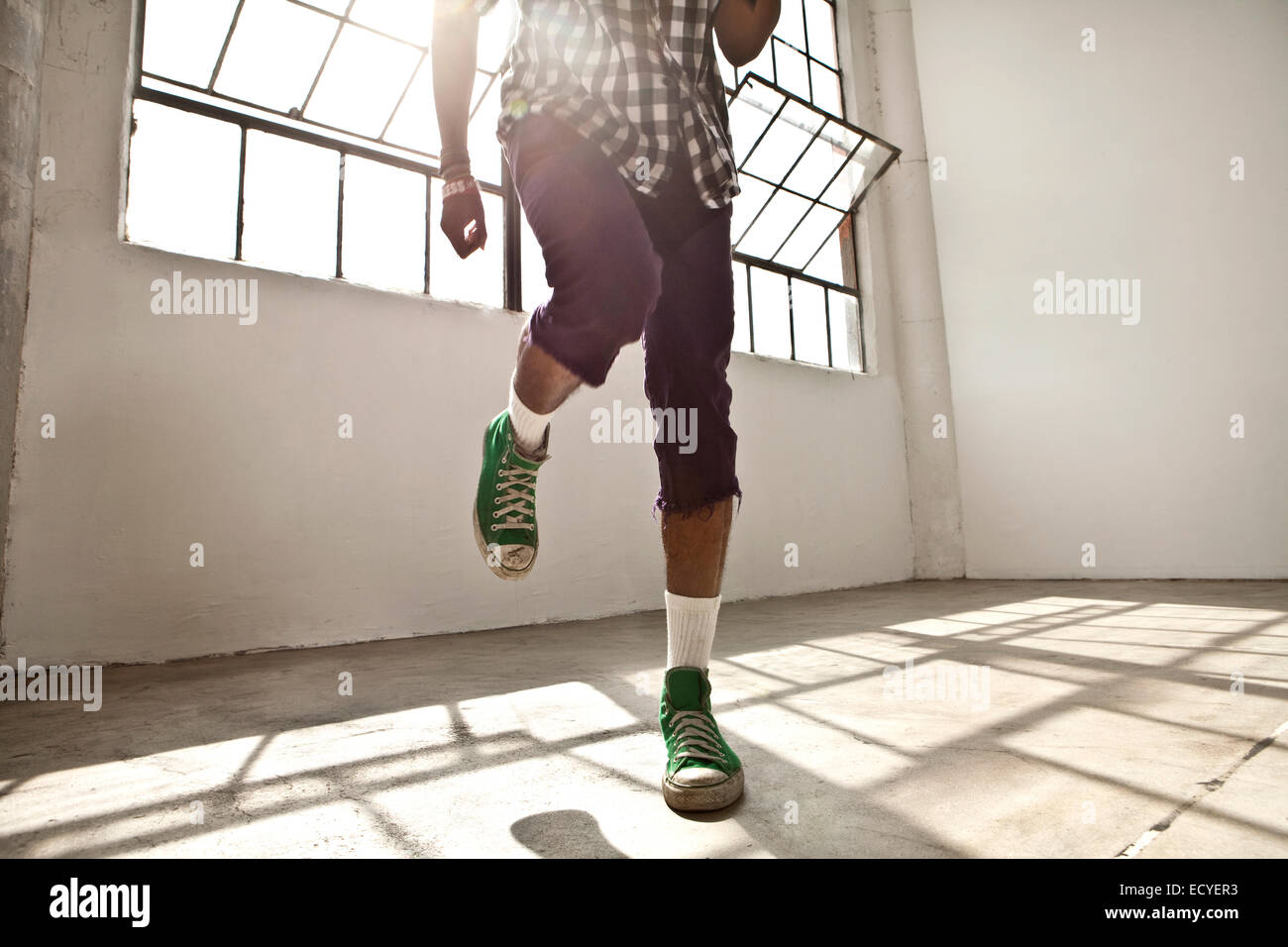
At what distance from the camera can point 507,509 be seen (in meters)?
1.02

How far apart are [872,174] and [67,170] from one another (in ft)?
17.2

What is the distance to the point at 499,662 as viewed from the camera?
2.23 metres

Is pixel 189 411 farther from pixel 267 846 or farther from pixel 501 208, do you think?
pixel 267 846

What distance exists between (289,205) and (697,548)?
2842mm

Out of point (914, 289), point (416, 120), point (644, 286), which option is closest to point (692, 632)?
point (644, 286)

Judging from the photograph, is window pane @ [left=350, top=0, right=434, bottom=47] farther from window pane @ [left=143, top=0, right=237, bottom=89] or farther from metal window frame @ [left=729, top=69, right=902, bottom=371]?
metal window frame @ [left=729, top=69, right=902, bottom=371]

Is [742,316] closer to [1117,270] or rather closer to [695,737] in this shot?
[1117,270]

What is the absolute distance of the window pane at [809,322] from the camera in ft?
17.6

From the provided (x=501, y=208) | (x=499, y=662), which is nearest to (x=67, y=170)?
(x=501, y=208)

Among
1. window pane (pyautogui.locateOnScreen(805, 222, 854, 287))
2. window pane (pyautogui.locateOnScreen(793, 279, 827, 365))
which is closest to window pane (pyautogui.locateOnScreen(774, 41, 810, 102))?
window pane (pyautogui.locateOnScreen(805, 222, 854, 287))

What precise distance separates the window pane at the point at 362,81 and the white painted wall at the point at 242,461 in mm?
733

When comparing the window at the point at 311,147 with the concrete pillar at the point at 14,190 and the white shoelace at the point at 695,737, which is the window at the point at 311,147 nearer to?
the concrete pillar at the point at 14,190

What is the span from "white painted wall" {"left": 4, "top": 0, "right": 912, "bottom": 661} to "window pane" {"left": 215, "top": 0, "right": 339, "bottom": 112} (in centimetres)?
40

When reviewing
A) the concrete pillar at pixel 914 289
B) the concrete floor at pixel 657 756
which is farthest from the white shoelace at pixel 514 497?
the concrete pillar at pixel 914 289
